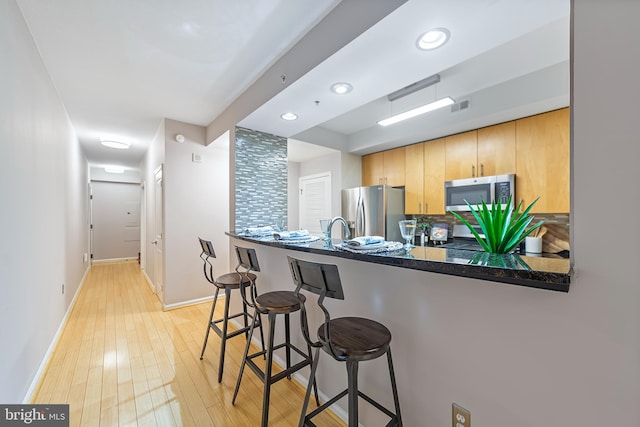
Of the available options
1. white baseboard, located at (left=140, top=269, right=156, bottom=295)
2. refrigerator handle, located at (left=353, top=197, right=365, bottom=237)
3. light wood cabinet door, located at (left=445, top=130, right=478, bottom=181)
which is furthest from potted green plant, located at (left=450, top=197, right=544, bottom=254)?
white baseboard, located at (left=140, top=269, right=156, bottom=295)

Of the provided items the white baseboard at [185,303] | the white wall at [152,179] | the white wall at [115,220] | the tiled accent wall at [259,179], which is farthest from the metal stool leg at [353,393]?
the white wall at [115,220]

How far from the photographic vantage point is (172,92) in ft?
8.90

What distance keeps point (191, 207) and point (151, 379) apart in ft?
7.32

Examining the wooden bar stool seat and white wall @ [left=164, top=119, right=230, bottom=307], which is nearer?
the wooden bar stool seat

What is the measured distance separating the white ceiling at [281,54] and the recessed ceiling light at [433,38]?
0.04m

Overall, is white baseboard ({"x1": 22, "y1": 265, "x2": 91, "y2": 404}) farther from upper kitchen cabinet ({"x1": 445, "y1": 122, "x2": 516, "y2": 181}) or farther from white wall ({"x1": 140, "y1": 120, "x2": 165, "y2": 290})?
upper kitchen cabinet ({"x1": 445, "y1": 122, "x2": 516, "y2": 181})

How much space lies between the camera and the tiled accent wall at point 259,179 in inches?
117

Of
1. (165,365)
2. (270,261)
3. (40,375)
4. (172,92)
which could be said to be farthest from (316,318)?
(172,92)

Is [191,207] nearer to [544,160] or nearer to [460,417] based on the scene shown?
[460,417]

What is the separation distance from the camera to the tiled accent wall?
9.71 ft

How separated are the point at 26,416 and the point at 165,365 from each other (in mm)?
795

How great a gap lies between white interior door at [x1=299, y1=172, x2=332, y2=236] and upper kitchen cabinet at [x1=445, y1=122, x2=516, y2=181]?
191 cm

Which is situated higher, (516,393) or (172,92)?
(172,92)

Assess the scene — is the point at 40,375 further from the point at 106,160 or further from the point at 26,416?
the point at 106,160
